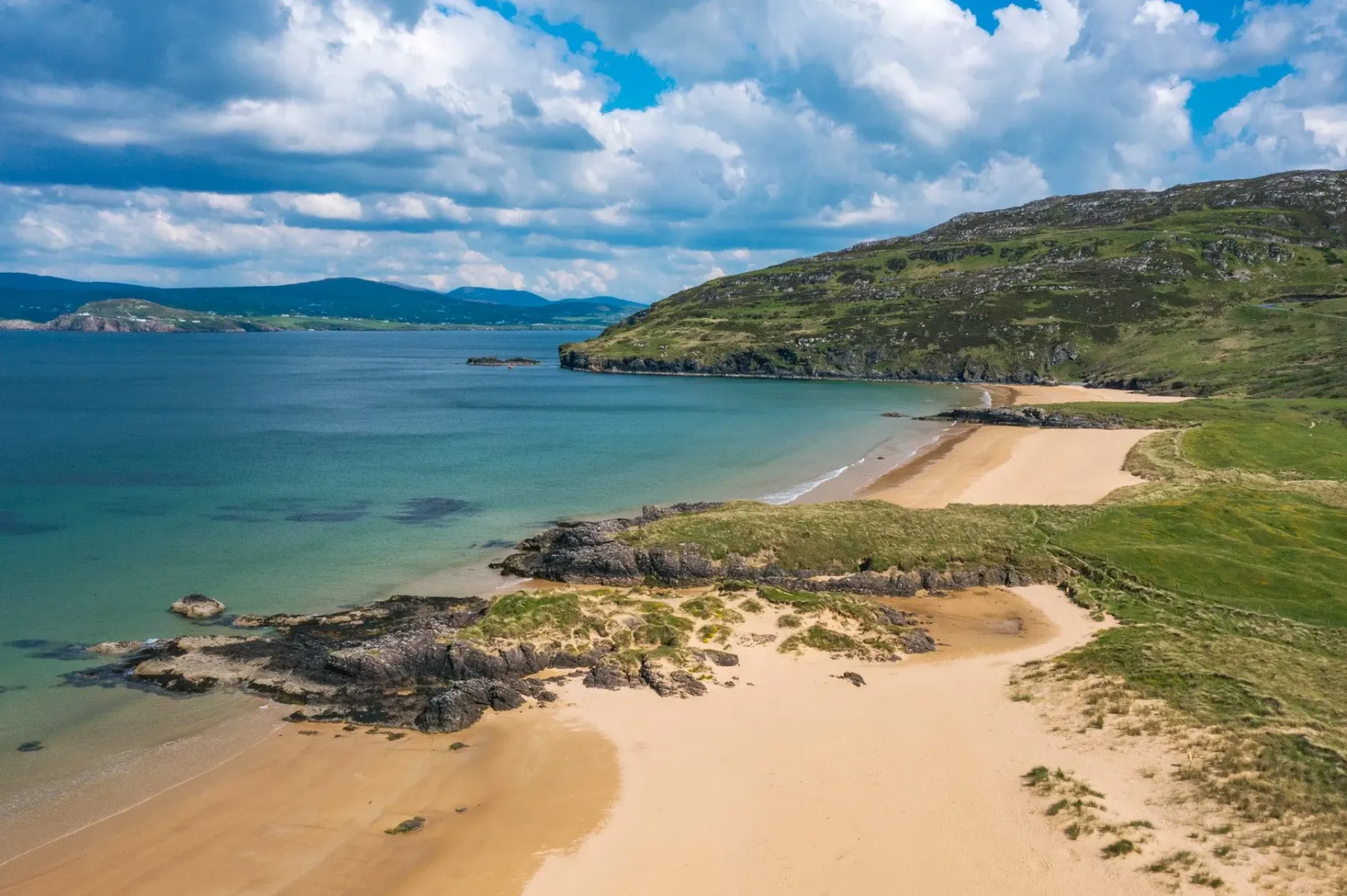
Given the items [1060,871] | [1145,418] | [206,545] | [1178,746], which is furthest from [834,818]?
[1145,418]

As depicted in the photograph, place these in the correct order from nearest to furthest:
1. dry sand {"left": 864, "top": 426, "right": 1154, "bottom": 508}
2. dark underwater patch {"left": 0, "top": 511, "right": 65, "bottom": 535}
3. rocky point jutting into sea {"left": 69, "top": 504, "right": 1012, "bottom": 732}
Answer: rocky point jutting into sea {"left": 69, "top": 504, "right": 1012, "bottom": 732}, dark underwater patch {"left": 0, "top": 511, "right": 65, "bottom": 535}, dry sand {"left": 864, "top": 426, "right": 1154, "bottom": 508}

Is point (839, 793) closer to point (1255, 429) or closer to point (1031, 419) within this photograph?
point (1255, 429)

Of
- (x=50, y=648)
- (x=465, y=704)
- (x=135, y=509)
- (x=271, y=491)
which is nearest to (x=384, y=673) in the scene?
(x=465, y=704)

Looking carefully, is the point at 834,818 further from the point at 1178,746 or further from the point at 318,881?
the point at 318,881

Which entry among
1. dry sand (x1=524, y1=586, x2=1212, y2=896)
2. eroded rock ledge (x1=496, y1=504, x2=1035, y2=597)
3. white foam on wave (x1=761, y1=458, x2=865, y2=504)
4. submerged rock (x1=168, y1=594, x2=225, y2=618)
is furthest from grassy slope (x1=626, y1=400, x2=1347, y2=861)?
submerged rock (x1=168, y1=594, x2=225, y2=618)

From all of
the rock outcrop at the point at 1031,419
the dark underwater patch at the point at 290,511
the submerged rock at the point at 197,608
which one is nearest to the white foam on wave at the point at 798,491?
the dark underwater patch at the point at 290,511

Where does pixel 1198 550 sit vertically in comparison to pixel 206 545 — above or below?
above

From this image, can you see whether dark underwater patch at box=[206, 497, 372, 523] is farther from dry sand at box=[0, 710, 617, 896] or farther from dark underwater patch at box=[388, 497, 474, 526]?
dry sand at box=[0, 710, 617, 896]
